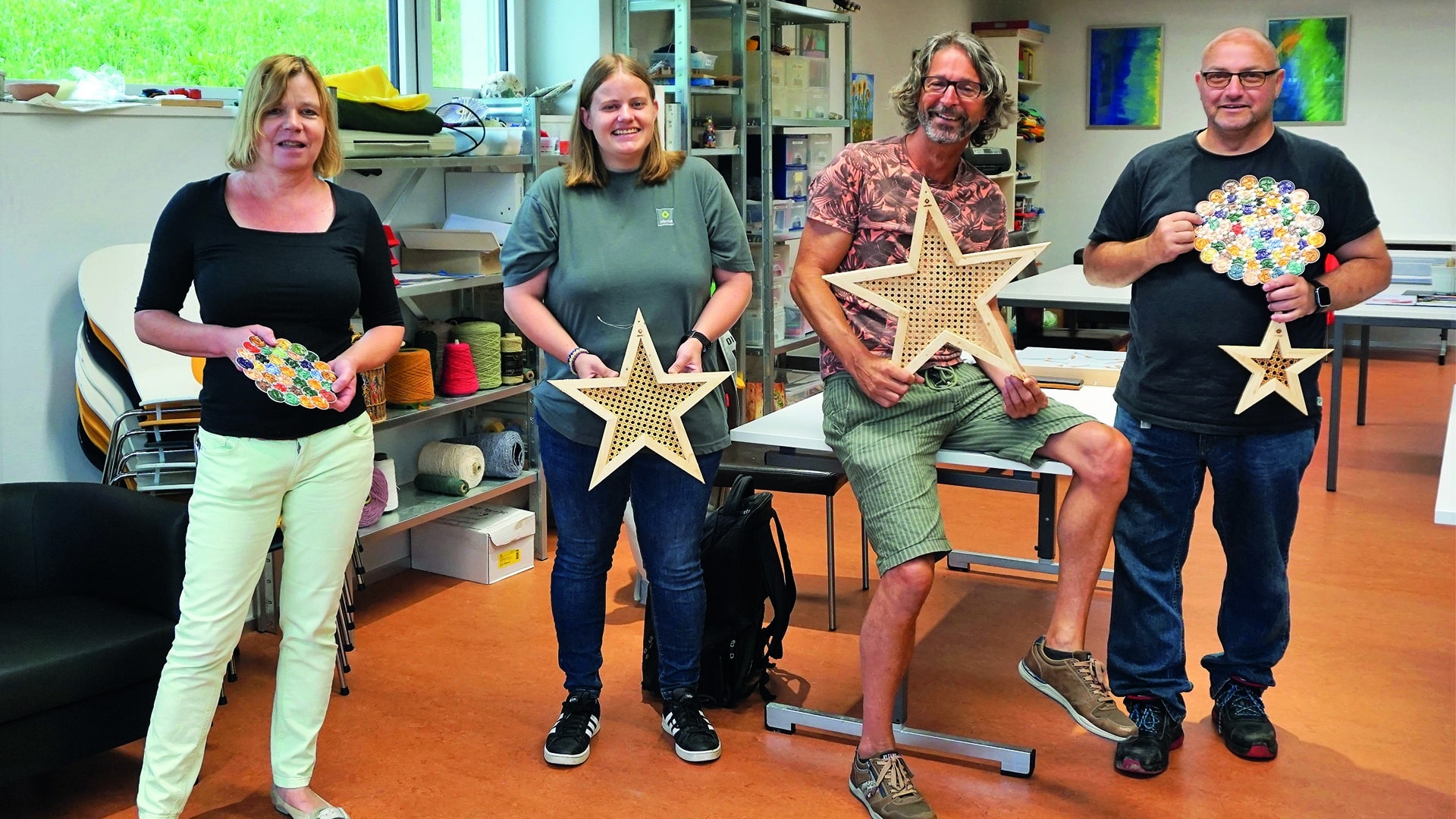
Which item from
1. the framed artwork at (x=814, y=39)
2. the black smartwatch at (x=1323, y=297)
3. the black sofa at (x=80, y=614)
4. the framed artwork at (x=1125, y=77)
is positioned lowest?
the black sofa at (x=80, y=614)

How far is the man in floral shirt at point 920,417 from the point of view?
2.50 meters

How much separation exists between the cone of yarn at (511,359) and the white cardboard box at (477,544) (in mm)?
439

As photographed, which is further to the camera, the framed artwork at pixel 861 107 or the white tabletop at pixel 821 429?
the framed artwork at pixel 861 107

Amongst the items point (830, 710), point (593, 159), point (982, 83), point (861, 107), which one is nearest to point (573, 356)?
point (593, 159)

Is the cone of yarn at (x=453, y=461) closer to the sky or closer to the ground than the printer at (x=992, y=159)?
closer to the ground

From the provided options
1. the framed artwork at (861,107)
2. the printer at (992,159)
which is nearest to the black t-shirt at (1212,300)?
the framed artwork at (861,107)

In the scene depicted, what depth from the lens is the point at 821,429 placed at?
295 cm

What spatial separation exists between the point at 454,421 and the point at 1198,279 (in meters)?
2.70

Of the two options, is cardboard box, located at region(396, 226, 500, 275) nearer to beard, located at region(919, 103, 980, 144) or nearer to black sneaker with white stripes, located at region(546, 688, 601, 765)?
black sneaker with white stripes, located at region(546, 688, 601, 765)

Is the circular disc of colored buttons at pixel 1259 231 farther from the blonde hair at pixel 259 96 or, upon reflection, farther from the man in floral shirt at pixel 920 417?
the blonde hair at pixel 259 96

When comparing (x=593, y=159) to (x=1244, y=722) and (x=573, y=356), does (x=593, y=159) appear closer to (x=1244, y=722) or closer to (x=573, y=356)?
(x=573, y=356)

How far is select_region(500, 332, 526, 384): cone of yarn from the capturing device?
13.9 feet

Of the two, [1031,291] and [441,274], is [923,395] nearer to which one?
[441,274]

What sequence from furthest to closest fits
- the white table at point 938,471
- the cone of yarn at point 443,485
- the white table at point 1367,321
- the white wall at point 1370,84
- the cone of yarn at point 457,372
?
the white wall at point 1370,84 → the white table at point 1367,321 → the cone of yarn at point 443,485 → the cone of yarn at point 457,372 → the white table at point 938,471
